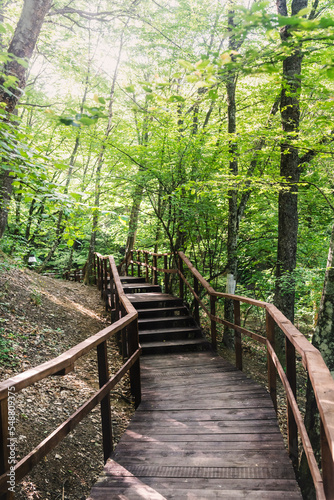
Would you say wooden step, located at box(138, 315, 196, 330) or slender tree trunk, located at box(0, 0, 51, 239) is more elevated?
slender tree trunk, located at box(0, 0, 51, 239)

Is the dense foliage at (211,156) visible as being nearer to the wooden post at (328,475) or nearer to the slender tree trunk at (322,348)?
the slender tree trunk at (322,348)

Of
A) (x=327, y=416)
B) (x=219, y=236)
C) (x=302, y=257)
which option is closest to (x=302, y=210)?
(x=302, y=257)

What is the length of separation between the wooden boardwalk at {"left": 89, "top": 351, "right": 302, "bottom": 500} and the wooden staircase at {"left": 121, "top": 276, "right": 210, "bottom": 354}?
1466mm

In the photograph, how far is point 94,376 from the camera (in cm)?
570

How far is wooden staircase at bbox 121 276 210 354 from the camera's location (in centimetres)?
620

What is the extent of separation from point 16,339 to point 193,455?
3804 millimetres

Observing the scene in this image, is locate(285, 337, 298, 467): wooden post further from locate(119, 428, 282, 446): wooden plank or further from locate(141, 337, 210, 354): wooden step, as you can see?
locate(141, 337, 210, 354): wooden step

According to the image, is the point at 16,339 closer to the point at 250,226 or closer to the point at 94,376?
the point at 94,376

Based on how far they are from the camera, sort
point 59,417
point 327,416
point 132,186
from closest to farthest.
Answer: point 327,416 < point 59,417 < point 132,186

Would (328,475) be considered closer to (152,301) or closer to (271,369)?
(271,369)

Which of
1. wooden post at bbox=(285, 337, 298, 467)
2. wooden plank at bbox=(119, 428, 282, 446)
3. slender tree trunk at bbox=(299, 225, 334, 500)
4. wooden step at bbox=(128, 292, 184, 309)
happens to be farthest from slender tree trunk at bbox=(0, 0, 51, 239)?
slender tree trunk at bbox=(299, 225, 334, 500)

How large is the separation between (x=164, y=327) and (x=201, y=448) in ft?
13.7

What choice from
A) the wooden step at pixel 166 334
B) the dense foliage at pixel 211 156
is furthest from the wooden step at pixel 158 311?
the dense foliage at pixel 211 156

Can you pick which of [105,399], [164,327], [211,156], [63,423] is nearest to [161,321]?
[164,327]
